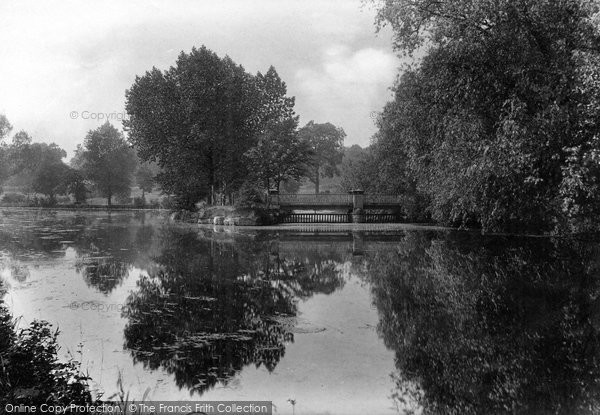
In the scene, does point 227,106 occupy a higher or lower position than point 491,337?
higher

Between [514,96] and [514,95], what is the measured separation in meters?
0.02

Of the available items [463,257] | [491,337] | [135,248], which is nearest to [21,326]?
[491,337]

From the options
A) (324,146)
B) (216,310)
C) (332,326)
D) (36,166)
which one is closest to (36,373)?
(216,310)

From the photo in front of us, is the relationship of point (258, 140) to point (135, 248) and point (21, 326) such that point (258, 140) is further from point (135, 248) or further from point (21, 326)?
point (21, 326)

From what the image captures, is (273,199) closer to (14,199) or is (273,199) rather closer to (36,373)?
(36,373)

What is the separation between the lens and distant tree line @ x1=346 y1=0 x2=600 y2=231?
1056 centimetres

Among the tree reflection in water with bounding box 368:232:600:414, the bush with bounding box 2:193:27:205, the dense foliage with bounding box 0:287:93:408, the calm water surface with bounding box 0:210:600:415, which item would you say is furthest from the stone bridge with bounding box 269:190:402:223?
the bush with bounding box 2:193:27:205

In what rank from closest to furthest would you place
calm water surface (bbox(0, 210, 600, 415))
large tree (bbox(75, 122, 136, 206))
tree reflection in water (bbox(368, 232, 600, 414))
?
1. tree reflection in water (bbox(368, 232, 600, 414))
2. calm water surface (bbox(0, 210, 600, 415))
3. large tree (bbox(75, 122, 136, 206))

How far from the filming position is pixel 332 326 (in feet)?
31.0

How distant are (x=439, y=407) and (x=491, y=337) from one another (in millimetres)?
3290

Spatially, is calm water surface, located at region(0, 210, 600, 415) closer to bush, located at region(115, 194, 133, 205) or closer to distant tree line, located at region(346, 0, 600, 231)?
distant tree line, located at region(346, 0, 600, 231)

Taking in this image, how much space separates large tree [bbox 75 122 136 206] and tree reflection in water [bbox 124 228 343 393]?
188ft

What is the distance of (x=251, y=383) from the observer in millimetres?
6496
